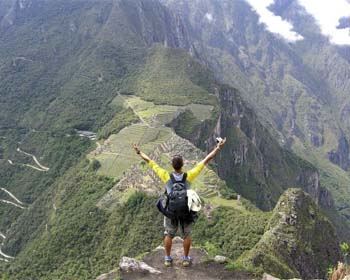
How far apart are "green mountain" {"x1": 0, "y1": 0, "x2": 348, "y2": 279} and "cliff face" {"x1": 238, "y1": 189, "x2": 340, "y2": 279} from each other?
1.63 ft

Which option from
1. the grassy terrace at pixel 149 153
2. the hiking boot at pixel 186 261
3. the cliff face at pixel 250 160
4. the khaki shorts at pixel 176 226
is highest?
the khaki shorts at pixel 176 226

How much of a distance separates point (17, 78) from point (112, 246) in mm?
121426

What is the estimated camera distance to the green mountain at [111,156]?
62688 mm

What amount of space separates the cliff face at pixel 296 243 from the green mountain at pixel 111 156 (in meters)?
0.50

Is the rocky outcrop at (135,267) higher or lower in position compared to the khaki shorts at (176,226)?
lower

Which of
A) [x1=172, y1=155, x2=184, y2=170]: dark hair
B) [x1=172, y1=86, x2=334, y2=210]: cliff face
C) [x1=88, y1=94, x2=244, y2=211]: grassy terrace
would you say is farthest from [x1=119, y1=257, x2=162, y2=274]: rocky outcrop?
[x1=172, y1=86, x2=334, y2=210]: cliff face

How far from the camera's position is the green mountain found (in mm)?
62688

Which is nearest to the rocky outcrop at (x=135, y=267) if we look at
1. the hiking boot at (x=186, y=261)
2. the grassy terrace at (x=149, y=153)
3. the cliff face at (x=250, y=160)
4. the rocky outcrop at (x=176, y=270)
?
the rocky outcrop at (x=176, y=270)

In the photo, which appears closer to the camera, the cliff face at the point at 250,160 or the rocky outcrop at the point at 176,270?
the rocky outcrop at the point at 176,270

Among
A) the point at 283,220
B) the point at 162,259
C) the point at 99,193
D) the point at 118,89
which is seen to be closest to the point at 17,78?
the point at 118,89

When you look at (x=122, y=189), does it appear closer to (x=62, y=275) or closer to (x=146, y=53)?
(x=62, y=275)

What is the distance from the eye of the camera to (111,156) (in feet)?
302

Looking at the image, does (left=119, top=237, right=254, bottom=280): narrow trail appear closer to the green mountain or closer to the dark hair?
the green mountain

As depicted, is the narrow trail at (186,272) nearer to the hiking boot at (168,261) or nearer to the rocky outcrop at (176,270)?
the rocky outcrop at (176,270)
